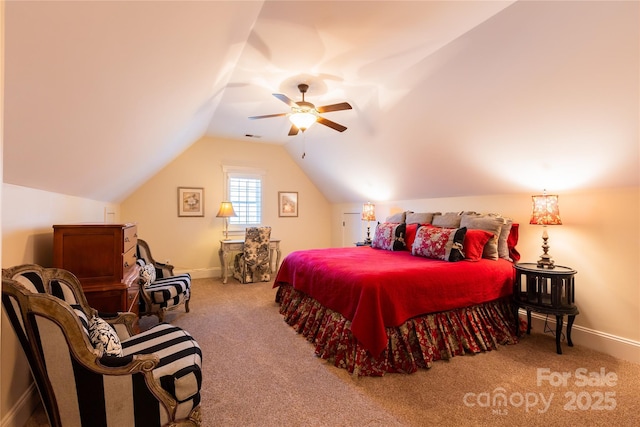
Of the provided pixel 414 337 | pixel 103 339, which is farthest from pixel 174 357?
pixel 414 337

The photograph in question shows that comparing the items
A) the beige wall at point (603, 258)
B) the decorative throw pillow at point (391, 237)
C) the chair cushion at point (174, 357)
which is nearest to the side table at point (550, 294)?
the beige wall at point (603, 258)

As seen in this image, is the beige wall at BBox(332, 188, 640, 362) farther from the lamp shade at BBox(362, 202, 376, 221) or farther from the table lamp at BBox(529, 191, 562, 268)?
the lamp shade at BBox(362, 202, 376, 221)

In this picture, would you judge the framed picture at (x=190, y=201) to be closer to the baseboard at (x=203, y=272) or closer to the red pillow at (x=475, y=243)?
the baseboard at (x=203, y=272)

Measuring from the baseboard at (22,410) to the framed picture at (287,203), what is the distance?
464cm

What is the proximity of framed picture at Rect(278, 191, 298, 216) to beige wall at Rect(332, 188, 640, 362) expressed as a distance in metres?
4.28

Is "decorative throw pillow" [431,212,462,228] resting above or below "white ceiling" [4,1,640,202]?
below

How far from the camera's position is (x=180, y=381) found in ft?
4.91

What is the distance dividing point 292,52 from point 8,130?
1999mm

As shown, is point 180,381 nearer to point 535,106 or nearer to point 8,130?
point 8,130

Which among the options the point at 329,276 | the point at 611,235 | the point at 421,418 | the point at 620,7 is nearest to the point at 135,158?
the point at 329,276

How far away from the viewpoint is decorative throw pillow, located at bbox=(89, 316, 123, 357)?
1.51 m

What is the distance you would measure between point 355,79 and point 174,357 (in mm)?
2855

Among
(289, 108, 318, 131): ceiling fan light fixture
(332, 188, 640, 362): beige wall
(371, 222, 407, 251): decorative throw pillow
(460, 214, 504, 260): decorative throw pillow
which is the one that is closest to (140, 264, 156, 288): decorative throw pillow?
(289, 108, 318, 131): ceiling fan light fixture

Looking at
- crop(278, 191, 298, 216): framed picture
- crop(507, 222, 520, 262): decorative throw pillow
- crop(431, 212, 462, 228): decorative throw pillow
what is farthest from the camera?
crop(278, 191, 298, 216): framed picture
